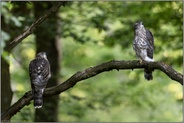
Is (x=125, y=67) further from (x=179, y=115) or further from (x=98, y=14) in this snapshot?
(x=179, y=115)

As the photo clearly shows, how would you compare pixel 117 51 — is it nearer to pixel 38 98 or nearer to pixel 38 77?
pixel 38 77

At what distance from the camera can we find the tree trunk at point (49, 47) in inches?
456

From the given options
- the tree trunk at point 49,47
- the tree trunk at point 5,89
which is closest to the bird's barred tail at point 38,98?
the tree trunk at point 5,89

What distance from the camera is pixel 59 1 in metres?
7.50

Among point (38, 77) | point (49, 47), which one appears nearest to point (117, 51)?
point (49, 47)

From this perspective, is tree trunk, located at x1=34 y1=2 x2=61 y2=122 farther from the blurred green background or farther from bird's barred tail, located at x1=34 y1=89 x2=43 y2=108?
bird's barred tail, located at x1=34 y1=89 x2=43 y2=108

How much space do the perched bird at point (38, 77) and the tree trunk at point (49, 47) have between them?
366 centimetres

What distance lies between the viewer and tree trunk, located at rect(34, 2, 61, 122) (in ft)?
38.0

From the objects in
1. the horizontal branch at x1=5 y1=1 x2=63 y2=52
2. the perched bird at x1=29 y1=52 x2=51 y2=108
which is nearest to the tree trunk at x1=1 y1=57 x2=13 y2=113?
the perched bird at x1=29 y1=52 x2=51 y2=108

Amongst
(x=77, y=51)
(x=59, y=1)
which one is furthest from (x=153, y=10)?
(x=59, y=1)

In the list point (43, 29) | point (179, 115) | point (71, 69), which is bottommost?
point (179, 115)

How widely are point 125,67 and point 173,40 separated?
6475 mm

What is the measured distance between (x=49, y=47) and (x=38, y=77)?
517 centimetres

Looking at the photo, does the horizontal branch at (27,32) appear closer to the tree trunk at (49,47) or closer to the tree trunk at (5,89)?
the tree trunk at (5,89)
